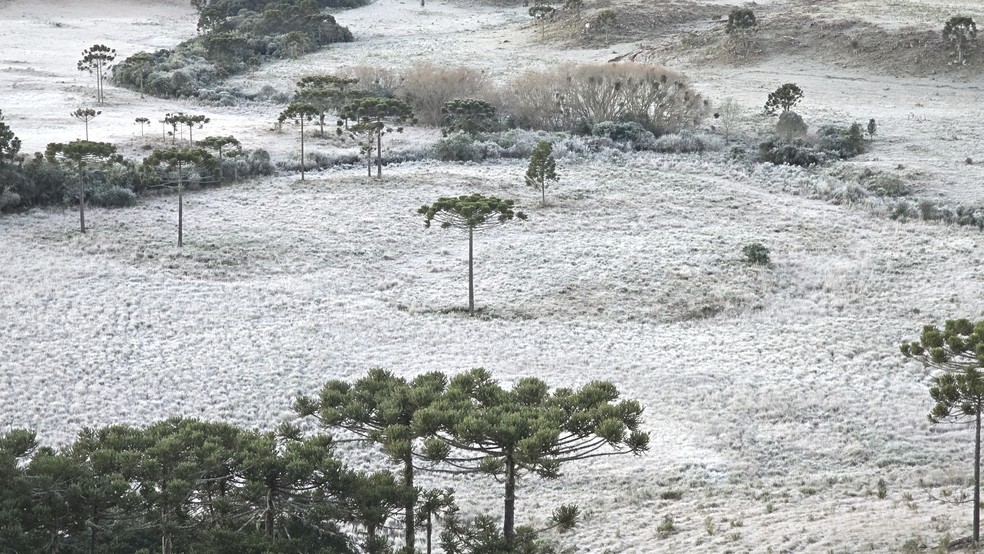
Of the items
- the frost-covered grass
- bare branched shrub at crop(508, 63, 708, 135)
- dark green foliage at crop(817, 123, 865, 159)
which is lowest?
the frost-covered grass

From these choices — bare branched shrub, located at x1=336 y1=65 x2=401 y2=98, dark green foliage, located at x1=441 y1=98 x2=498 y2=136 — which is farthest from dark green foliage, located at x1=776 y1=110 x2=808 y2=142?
bare branched shrub, located at x1=336 y1=65 x2=401 y2=98

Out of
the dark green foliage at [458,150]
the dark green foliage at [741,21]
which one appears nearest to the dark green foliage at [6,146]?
the dark green foliage at [458,150]

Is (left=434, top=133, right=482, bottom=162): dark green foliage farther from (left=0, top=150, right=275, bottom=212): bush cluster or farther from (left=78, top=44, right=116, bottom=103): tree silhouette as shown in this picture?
(left=78, top=44, right=116, bottom=103): tree silhouette

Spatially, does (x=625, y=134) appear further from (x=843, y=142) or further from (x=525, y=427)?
(x=525, y=427)

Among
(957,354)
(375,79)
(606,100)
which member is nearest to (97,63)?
(375,79)

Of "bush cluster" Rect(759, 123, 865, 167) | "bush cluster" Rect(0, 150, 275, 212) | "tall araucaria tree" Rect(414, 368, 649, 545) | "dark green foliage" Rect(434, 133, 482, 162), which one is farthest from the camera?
"dark green foliage" Rect(434, 133, 482, 162)

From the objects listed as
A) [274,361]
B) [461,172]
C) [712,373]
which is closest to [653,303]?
[712,373]

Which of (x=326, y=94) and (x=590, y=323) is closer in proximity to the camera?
(x=590, y=323)
